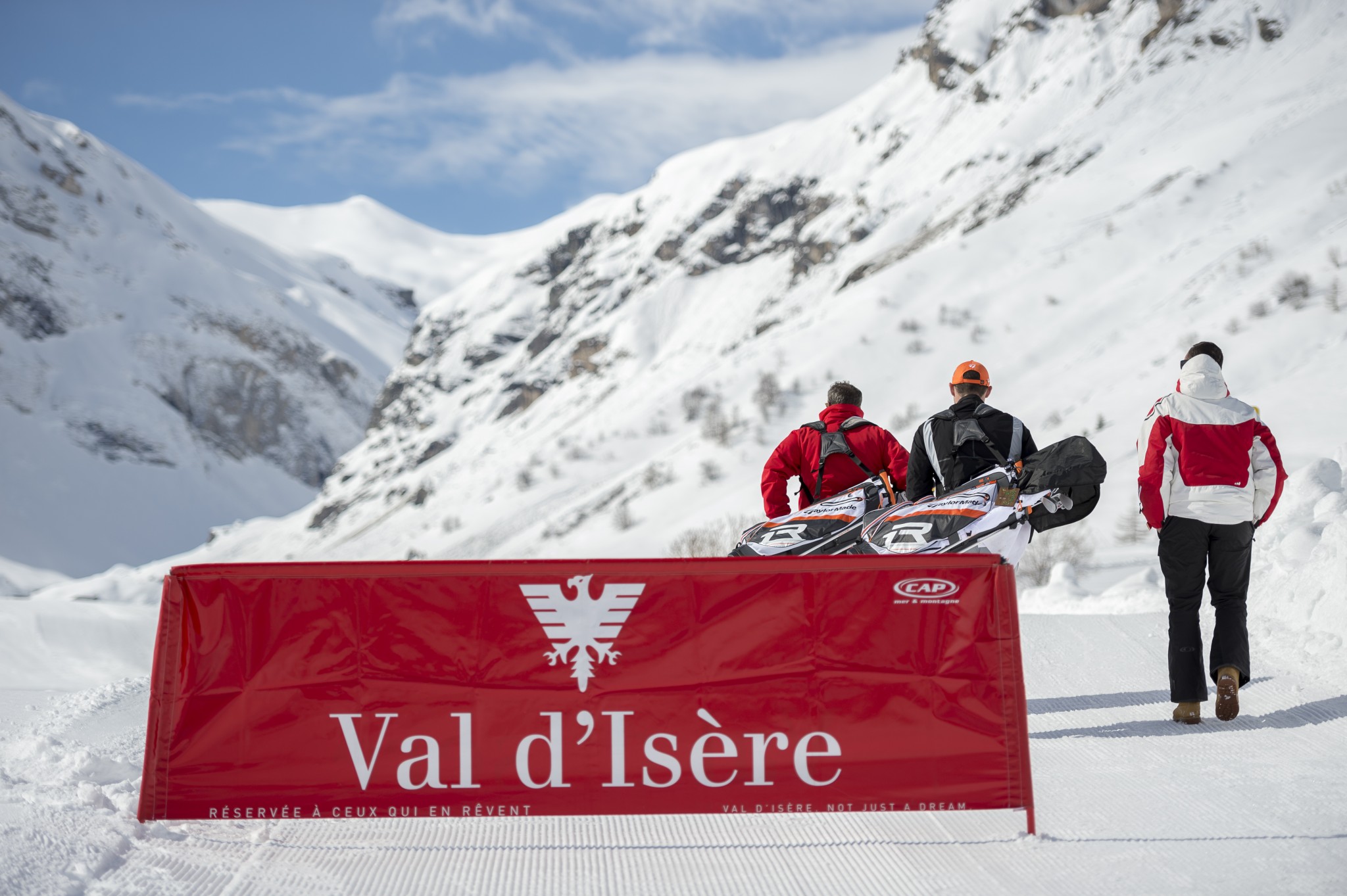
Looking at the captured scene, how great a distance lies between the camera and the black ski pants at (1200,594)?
5273 mm

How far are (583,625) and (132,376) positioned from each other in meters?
148

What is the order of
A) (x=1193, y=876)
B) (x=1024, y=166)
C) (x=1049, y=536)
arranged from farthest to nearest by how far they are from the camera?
(x=1024, y=166)
(x=1049, y=536)
(x=1193, y=876)

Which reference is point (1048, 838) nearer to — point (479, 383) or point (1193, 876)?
point (1193, 876)

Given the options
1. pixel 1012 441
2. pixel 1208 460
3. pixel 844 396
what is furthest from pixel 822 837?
pixel 844 396

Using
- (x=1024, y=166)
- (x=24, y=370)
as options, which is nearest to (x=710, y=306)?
(x=1024, y=166)

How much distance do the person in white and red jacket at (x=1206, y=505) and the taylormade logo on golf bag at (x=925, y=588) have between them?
186 cm

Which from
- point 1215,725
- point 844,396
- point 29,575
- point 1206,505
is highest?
point 844,396

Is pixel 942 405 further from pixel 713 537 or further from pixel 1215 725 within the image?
pixel 1215 725

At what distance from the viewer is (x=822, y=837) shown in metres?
3.97

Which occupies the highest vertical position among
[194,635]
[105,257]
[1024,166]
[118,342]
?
[105,257]

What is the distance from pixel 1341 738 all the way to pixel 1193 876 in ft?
6.51

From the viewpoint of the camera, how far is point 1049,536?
13.5m

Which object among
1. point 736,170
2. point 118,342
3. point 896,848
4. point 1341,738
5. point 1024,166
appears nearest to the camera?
point 896,848

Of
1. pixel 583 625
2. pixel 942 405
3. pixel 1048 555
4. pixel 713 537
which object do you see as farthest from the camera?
pixel 942 405
